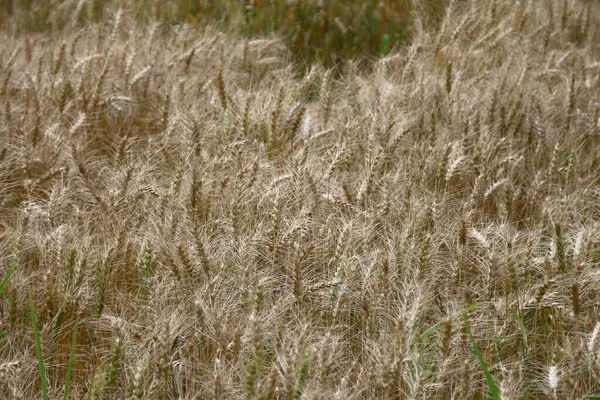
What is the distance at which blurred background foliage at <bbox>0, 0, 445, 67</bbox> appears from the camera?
391 centimetres

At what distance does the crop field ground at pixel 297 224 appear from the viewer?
5.64 feet

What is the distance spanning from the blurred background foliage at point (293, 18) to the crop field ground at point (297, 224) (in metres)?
0.26

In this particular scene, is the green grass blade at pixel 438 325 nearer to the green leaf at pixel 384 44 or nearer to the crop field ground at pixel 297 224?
the crop field ground at pixel 297 224

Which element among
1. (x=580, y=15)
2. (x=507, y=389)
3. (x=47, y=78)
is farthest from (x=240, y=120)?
(x=580, y=15)

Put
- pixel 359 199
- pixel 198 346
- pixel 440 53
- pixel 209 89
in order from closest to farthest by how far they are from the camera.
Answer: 1. pixel 198 346
2. pixel 359 199
3. pixel 209 89
4. pixel 440 53

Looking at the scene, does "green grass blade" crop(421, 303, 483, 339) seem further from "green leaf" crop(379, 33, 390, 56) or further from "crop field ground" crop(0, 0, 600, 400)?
"green leaf" crop(379, 33, 390, 56)

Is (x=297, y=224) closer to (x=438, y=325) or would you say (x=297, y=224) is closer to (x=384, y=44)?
(x=438, y=325)

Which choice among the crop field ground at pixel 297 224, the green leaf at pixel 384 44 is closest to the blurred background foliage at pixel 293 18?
the green leaf at pixel 384 44

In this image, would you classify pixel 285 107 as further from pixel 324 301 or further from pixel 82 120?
pixel 324 301

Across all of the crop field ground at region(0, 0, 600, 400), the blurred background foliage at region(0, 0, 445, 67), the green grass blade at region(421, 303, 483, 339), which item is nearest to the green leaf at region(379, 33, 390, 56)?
the blurred background foliage at region(0, 0, 445, 67)

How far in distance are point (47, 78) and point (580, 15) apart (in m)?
2.61

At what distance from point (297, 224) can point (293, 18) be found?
7.43 feet

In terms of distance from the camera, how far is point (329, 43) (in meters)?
3.87

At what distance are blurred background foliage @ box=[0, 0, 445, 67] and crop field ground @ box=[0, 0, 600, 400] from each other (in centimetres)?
26
